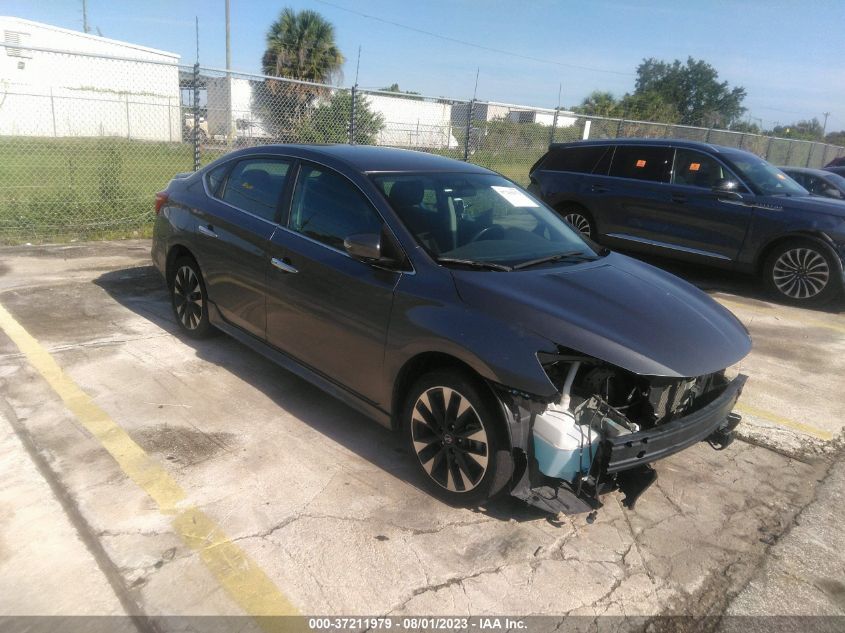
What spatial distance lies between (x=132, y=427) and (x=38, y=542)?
1071 mm

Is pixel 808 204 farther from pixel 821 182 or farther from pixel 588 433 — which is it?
pixel 588 433

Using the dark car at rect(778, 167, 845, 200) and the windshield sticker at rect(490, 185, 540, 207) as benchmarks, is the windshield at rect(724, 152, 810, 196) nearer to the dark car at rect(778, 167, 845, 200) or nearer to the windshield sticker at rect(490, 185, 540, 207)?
the dark car at rect(778, 167, 845, 200)

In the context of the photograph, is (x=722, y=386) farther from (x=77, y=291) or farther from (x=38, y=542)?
(x=77, y=291)

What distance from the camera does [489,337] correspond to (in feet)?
9.39

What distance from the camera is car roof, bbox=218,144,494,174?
3.84 m

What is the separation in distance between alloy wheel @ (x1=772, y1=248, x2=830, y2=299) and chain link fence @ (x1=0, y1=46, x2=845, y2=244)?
5308 millimetres

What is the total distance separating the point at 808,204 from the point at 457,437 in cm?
648

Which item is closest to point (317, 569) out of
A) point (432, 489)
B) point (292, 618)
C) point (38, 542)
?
point (292, 618)

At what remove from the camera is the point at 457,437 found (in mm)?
3035

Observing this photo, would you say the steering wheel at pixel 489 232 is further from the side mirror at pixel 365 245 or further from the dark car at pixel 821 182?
the dark car at pixel 821 182

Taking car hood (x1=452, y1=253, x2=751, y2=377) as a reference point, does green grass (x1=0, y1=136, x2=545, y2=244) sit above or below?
below

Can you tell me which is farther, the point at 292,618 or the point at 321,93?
the point at 321,93

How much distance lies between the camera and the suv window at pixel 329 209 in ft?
11.7

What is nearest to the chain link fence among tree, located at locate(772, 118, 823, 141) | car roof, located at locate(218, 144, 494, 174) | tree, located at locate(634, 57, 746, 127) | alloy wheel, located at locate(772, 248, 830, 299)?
car roof, located at locate(218, 144, 494, 174)
